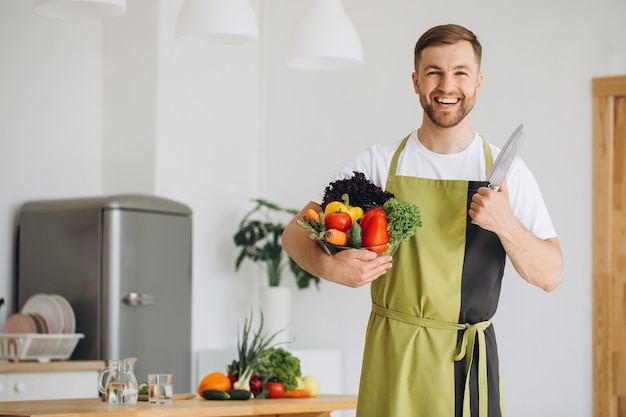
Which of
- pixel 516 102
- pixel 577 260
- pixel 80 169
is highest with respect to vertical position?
pixel 516 102

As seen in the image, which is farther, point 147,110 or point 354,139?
point 354,139

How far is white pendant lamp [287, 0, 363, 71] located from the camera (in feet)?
13.1

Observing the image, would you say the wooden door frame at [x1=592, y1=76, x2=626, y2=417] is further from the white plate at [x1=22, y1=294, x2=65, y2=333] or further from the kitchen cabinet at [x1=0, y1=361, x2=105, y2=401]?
the white plate at [x1=22, y1=294, x2=65, y2=333]

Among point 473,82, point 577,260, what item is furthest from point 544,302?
point 473,82

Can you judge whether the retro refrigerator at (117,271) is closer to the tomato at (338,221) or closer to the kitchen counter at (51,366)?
the kitchen counter at (51,366)

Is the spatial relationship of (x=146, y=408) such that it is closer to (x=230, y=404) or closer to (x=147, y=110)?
(x=230, y=404)

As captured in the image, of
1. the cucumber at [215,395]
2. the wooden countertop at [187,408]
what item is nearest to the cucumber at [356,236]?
the wooden countertop at [187,408]

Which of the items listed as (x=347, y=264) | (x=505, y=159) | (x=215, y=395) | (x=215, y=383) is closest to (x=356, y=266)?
(x=347, y=264)

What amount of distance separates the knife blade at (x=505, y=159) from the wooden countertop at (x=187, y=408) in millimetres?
1248

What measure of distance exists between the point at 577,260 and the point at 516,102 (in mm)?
899

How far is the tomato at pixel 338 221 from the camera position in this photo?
2.09 meters

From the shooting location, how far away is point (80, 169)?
5.44m

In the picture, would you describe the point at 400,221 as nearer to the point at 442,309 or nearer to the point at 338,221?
the point at 338,221

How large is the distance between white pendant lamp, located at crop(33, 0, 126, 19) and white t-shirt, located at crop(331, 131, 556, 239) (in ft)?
4.76
